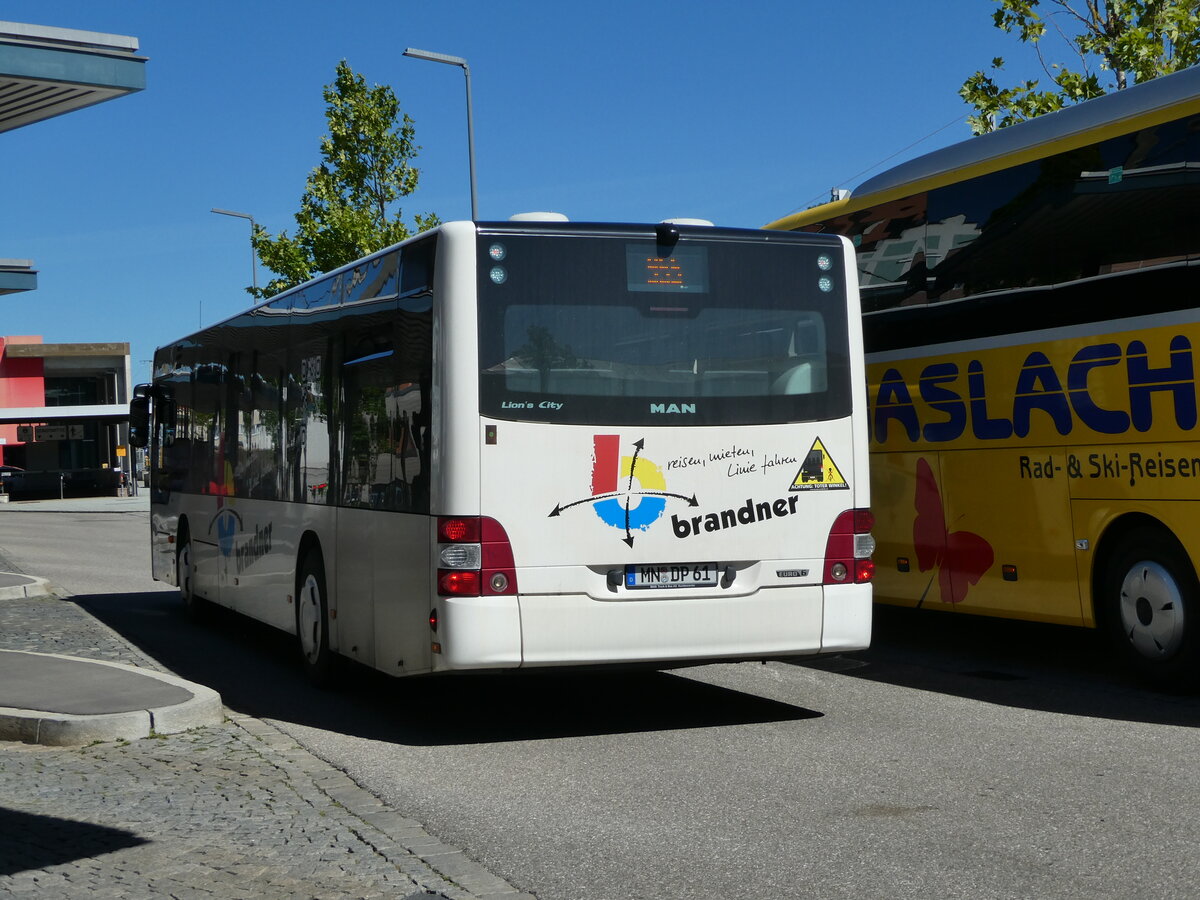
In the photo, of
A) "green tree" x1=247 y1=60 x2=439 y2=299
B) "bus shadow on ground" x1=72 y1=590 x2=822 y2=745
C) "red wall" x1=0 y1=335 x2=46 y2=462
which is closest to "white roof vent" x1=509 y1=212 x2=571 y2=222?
"bus shadow on ground" x1=72 y1=590 x2=822 y2=745

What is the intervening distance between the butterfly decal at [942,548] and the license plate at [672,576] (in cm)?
311

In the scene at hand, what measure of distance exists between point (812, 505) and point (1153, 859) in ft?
11.5

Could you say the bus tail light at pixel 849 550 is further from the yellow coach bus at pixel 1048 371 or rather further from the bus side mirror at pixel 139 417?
the bus side mirror at pixel 139 417

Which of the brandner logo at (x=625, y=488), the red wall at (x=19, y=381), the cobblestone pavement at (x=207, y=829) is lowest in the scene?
the cobblestone pavement at (x=207, y=829)

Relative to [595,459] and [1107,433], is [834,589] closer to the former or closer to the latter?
[595,459]

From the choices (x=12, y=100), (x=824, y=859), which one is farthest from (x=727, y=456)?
(x=12, y=100)

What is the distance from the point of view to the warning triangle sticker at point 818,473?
8.90 metres

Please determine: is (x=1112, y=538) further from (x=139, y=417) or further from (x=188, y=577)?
(x=139, y=417)

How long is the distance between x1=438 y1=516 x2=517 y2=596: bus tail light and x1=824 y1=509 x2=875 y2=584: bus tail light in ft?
6.36

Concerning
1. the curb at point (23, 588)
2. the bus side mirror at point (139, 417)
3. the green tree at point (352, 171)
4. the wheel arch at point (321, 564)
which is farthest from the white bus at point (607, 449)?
the green tree at point (352, 171)

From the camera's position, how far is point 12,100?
55.8 feet

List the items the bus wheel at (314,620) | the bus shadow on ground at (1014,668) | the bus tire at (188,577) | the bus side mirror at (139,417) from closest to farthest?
the bus shadow on ground at (1014,668)
the bus wheel at (314,620)
the bus tire at (188,577)
the bus side mirror at (139,417)

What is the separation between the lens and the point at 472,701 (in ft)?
33.3

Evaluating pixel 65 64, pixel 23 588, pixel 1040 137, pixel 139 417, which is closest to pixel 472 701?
pixel 1040 137
